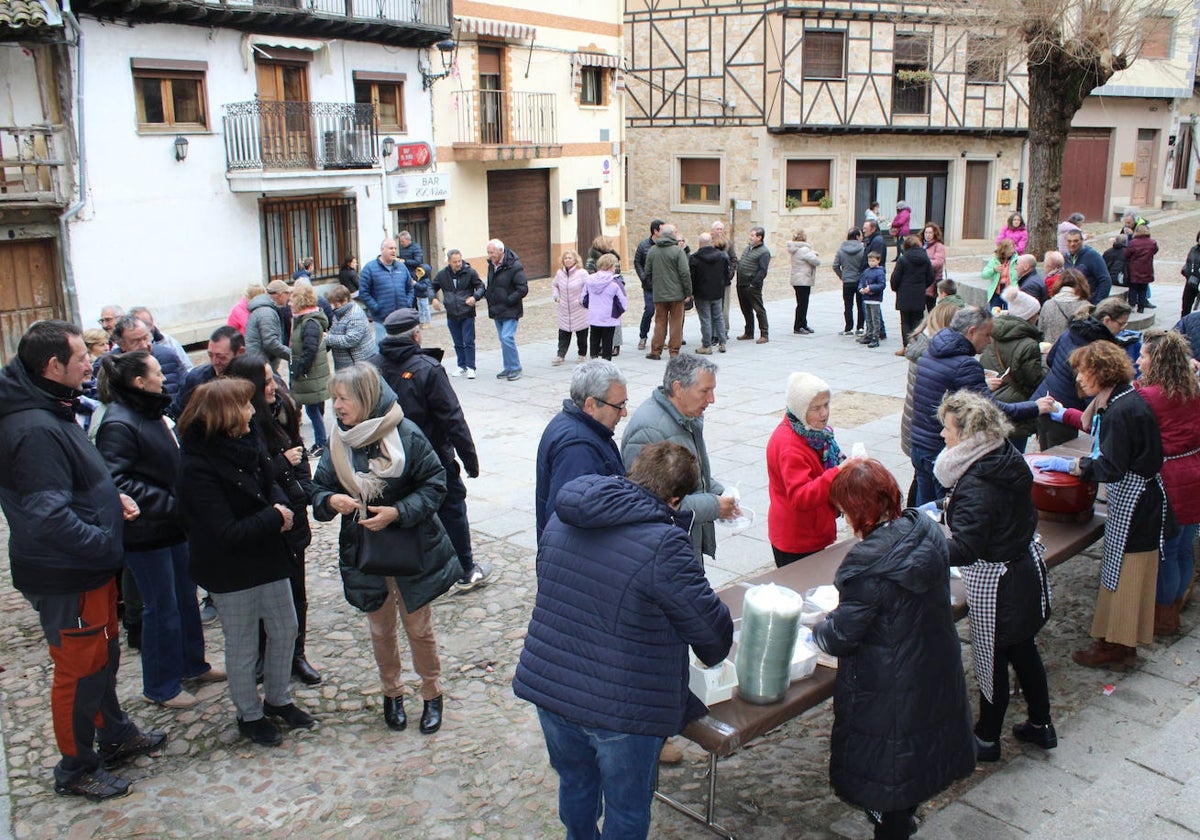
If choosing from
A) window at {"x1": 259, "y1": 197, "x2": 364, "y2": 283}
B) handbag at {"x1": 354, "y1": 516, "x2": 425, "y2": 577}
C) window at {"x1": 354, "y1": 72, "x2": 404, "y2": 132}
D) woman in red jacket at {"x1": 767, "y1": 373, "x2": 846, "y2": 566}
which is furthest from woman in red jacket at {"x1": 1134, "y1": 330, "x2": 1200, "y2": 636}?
window at {"x1": 354, "y1": 72, "x2": 404, "y2": 132}

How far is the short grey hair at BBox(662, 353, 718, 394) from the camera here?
14.6ft

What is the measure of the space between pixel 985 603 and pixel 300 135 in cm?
1600

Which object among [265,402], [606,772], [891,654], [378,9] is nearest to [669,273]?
[265,402]

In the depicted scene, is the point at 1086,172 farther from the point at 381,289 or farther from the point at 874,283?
the point at 381,289

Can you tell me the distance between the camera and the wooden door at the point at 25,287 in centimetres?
1415

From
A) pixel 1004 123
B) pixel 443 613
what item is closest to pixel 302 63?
pixel 443 613

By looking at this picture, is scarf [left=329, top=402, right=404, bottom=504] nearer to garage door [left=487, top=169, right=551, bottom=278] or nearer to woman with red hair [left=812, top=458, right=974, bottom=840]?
woman with red hair [left=812, top=458, right=974, bottom=840]

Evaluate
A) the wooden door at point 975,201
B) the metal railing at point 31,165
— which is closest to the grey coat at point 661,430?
the metal railing at point 31,165

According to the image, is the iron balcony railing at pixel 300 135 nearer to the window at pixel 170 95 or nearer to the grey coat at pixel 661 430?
Answer: the window at pixel 170 95

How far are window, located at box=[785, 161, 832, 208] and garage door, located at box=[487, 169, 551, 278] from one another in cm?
661

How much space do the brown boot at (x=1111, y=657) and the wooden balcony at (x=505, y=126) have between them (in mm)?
17635

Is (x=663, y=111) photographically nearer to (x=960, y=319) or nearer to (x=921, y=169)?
(x=921, y=169)

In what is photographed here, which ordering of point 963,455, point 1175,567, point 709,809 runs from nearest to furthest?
point 709,809 < point 963,455 < point 1175,567

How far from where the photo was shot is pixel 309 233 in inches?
727
